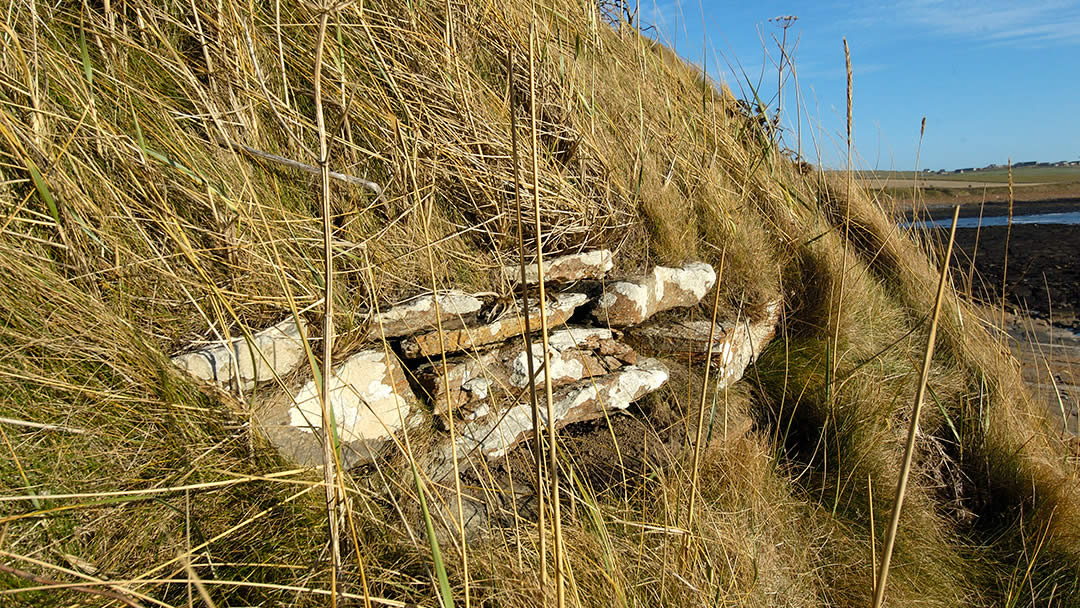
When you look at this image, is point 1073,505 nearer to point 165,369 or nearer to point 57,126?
point 165,369

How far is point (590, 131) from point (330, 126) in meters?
1.10

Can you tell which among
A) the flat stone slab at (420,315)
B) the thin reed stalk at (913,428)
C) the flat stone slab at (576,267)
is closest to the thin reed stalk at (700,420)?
the thin reed stalk at (913,428)

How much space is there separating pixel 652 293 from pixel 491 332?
76 centimetres

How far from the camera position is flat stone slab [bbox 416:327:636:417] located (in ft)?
6.57

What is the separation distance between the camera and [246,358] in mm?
1766

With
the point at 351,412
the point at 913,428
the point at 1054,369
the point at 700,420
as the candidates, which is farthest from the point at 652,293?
the point at 1054,369

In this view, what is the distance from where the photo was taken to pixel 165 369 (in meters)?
→ 1.64

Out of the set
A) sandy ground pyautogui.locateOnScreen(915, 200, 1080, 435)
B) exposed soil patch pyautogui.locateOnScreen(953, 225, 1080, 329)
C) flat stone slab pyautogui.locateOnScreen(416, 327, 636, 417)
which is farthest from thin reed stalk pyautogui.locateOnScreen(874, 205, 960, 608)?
exposed soil patch pyautogui.locateOnScreen(953, 225, 1080, 329)

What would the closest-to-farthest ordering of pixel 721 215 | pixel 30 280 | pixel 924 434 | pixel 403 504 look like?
pixel 30 280 → pixel 403 504 → pixel 924 434 → pixel 721 215

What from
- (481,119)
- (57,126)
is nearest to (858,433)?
(481,119)

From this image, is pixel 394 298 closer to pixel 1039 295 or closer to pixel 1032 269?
pixel 1039 295

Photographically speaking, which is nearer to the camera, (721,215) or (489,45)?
(489,45)

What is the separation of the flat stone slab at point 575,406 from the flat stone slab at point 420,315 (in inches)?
14.0

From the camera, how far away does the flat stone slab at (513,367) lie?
6.57 ft
